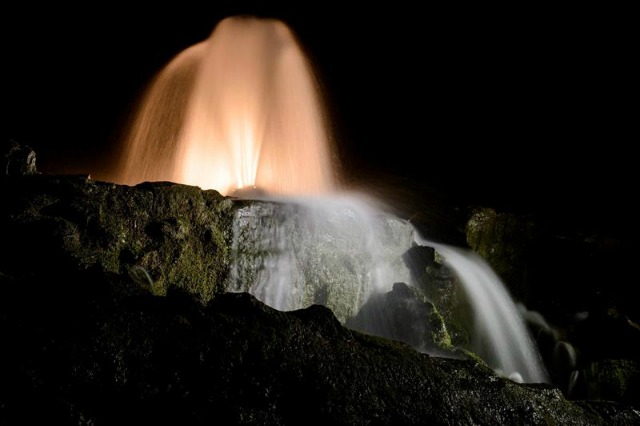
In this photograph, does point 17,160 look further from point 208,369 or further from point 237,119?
point 237,119

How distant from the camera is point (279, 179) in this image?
13.8 meters

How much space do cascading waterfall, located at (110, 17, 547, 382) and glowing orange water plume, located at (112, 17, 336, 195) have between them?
4cm

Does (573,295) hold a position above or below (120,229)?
below

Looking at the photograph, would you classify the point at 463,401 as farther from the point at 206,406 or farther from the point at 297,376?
the point at 206,406

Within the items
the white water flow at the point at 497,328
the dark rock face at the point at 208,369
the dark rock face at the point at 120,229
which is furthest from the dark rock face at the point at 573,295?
the dark rock face at the point at 120,229

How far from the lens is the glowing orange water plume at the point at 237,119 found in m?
13.4

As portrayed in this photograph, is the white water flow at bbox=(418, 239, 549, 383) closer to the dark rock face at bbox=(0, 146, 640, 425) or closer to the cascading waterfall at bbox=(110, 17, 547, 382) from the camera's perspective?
the cascading waterfall at bbox=(110, 17, 547, 382)

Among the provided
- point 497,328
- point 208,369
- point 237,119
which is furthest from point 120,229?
point 237,119

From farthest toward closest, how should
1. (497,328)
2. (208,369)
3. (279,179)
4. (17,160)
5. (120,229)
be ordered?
(279,179)
(497,328)
(17,160)
(120,229)
(208,369)

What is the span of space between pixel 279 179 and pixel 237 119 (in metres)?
2.84

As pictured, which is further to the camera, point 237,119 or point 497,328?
point 237,119

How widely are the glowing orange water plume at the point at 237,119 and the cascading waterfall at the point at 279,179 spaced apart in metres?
0.04

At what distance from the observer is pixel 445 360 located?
10.7 feet

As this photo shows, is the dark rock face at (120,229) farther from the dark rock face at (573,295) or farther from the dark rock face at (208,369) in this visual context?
the dark rock face at (573,295)
